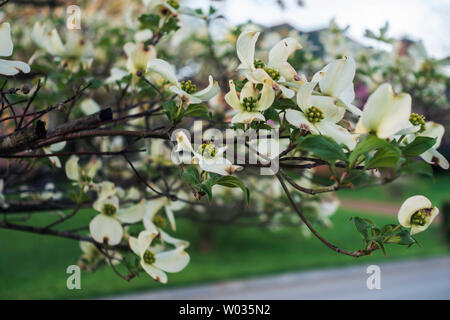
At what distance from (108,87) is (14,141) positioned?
1.95ft

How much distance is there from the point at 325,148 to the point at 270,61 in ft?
0.77

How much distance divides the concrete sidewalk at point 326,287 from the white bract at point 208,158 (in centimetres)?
355

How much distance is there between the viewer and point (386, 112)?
62 centimetres

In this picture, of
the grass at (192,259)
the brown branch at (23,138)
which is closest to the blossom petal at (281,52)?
the brown branch at (23,138)

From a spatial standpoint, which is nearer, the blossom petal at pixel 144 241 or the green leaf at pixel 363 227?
the green leaf at pixel 363 227

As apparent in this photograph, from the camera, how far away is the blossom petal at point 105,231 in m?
1.02

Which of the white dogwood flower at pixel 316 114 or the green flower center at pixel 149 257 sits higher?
the white dogwood flower at pixel 316 114

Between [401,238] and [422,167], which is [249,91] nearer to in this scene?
[401,238]

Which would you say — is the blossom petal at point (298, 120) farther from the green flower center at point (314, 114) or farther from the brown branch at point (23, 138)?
the brown branch at point (23, 138)

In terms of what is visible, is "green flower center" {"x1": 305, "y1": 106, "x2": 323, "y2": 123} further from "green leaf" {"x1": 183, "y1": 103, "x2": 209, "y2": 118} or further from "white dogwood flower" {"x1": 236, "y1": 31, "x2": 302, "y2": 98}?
"green leaf" {"x1": 183, "y1": 103, "x2": 209, "y2": 118}
